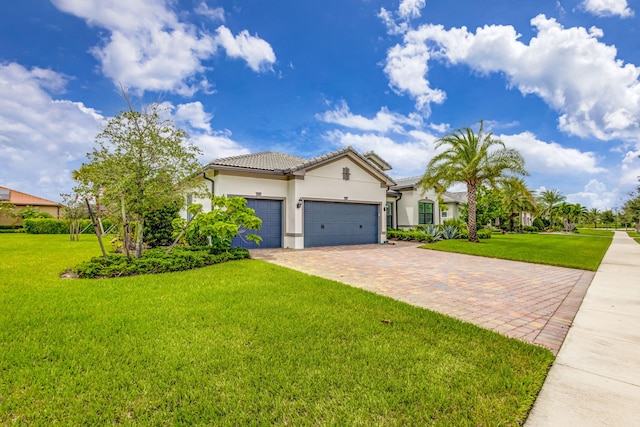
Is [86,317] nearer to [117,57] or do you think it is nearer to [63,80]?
[117,57]

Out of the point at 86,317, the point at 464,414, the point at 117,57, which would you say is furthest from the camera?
the point at 117,57

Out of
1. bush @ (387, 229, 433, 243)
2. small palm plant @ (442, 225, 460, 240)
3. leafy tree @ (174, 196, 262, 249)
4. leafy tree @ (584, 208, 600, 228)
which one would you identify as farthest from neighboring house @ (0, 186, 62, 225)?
leafy tree @ (584, 208, 600, 228)

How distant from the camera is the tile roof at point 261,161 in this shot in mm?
13672

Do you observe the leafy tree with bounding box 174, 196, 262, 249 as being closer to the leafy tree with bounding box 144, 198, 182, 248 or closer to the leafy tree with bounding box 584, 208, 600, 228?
the leafy tree with bounding box 144, 198, 182, 248

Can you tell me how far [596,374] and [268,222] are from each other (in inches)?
501

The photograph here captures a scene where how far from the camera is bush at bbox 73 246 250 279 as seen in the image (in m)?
7.41

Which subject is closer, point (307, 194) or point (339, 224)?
point (307, 194)

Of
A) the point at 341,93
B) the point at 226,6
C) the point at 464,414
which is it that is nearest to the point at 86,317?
the point at 464,414

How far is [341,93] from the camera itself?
1903 cm

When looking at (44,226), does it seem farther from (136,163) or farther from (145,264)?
(145,264)

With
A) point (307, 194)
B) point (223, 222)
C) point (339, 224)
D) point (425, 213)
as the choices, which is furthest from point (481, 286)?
point (425, 213)

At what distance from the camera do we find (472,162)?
669 inches

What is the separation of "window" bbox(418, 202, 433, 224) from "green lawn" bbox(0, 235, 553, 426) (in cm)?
1887

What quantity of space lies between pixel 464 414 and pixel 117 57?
1435 centimetres
